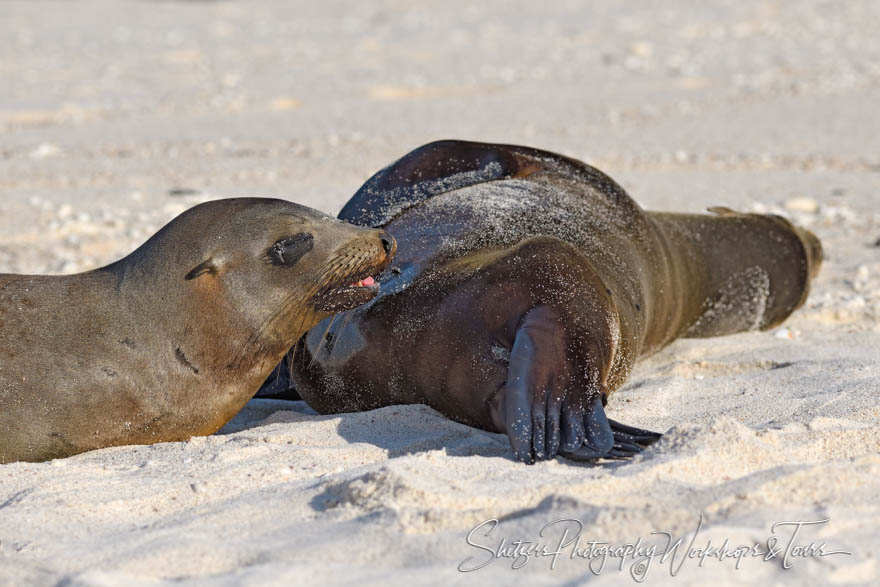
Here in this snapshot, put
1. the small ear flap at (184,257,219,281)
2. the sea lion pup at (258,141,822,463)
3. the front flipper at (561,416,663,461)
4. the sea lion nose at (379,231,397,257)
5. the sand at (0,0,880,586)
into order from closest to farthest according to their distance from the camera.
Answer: the sand at (0,0,880,586), the front flipper at (561,416,663,461), the sea lion pup at (258,141,822,463), the small ear flap at (184,257,219,281), the sea lion nose at (379,231,397,257)

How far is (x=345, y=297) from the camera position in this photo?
12.7 ft

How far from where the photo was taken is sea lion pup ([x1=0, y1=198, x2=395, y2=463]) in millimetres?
3695

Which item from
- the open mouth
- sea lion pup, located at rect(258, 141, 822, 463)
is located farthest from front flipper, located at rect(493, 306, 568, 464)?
the open mouth

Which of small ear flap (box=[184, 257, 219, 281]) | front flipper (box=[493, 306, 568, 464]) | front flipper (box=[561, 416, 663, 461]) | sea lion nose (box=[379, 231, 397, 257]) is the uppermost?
small ear flap (box=[184, 257, 219, 281])

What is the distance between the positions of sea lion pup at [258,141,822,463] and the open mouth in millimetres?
210

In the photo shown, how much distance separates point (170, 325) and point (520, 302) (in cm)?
111

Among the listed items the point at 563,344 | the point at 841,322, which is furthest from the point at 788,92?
the point at 563,344

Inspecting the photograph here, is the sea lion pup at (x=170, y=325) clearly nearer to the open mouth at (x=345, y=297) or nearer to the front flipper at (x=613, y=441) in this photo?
the open mouth at (x=345, y=297)

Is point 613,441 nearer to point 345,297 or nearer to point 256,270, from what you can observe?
point 345,297

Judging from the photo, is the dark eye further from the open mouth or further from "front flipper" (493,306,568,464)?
"front flipper" (493,306,568,464)

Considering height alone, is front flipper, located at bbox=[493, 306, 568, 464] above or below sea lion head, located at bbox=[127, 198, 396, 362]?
below

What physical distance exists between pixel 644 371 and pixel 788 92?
7.56 meters

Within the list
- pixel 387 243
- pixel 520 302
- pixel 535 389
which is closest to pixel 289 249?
pixel 387 243

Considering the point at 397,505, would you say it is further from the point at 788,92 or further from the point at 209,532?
the point at 788,92
